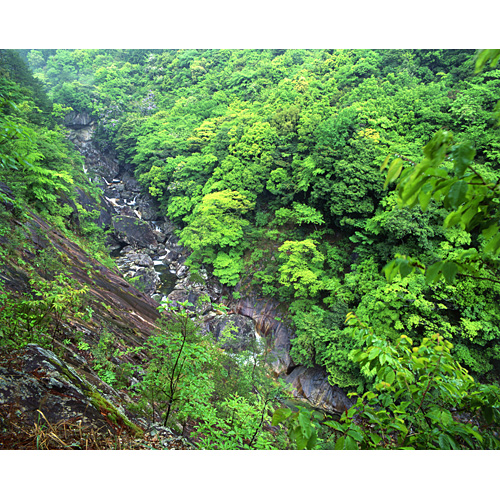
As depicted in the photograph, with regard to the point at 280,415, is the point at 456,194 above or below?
above

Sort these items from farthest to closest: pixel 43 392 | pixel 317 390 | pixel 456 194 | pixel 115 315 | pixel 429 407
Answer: pixel 317 390, pixel 115 315, pixel 43 392, pixel 429 407, pixel 456 194

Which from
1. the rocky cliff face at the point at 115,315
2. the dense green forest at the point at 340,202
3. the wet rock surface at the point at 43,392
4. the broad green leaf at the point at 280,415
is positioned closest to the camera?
the broad green leaf at the point at 280,415

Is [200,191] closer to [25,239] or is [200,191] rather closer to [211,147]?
[211,147]

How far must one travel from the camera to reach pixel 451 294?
5.68 m

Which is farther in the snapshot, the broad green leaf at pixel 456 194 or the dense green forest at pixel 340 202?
the dense green forest at pixel 340 202

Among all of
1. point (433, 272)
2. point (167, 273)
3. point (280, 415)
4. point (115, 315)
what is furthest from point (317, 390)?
point (167, 273)

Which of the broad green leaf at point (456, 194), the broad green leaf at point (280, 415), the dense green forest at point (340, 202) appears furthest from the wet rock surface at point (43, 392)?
the broad green leaf at point (456, 194)

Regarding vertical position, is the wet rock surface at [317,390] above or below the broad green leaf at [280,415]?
below

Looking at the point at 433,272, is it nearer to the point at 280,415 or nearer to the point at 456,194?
the point at 456,194

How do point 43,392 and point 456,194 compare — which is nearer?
point 456,194

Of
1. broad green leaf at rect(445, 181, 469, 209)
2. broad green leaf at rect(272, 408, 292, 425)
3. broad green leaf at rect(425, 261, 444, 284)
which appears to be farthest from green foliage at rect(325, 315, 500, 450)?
broad green leaf at rect(445, 181, 469, 209)

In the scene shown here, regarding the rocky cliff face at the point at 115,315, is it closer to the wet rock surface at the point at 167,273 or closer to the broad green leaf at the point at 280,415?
the wet rock surface at the point at 167,273

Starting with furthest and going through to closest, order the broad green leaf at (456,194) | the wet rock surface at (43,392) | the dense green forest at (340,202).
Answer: the dense green forest at (340,202) < the wet rock surface at (43,392) < the broad green leaf at (456,194)

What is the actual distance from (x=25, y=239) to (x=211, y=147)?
9.28 meters
